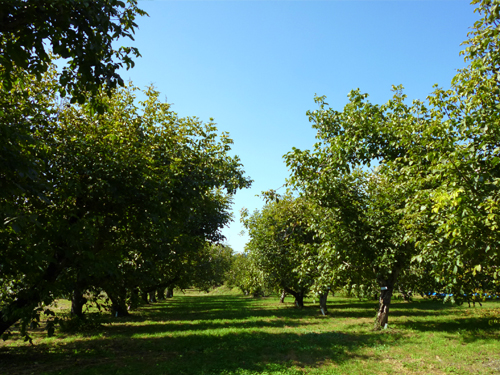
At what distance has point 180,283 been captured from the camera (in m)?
30.2

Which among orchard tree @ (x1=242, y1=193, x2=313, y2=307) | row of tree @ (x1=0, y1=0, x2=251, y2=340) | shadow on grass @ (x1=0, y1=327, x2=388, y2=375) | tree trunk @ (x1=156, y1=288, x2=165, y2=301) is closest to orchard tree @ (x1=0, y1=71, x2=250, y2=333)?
row of tree @ (x1=0, y1=0, x2=251, y2=340)

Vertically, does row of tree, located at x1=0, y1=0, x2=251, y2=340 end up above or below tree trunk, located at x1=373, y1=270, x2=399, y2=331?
above

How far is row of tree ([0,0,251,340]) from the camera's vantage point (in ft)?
18.8

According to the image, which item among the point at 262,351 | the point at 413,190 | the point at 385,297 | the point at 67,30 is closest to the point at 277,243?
the point at 385,297

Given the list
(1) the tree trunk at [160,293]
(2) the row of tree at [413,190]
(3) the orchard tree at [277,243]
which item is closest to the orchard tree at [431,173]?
(2) the row of tree at [413,190]

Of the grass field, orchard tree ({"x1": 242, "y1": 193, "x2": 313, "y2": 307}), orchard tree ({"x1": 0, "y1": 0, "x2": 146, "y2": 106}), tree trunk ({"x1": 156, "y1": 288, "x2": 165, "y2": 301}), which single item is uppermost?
orchard tree ({"x1": 0, "y1": 0, "x2": 146, "y2": 106})

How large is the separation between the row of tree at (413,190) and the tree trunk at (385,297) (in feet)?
0.17

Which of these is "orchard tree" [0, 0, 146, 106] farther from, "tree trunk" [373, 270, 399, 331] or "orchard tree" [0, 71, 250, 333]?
"tree trunk" [373, 270, 399, 331]

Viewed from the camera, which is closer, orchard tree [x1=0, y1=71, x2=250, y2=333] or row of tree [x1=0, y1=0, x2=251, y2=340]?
row of tree [x1=0, y1=0, x2=251, y2=340]

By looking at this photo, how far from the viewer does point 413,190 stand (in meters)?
10.5

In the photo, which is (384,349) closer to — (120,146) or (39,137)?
(120,146)

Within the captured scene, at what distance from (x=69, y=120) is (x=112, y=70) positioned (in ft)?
22.9

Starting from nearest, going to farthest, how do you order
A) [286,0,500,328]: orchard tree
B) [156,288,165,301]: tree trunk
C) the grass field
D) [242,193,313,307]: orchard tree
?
[286,0,500,328]: orchard tree, the grass field, [242,193,313,307]: orchard tree, [156,288,165,301]: tree trunk

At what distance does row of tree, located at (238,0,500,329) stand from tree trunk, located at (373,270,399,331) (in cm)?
5
